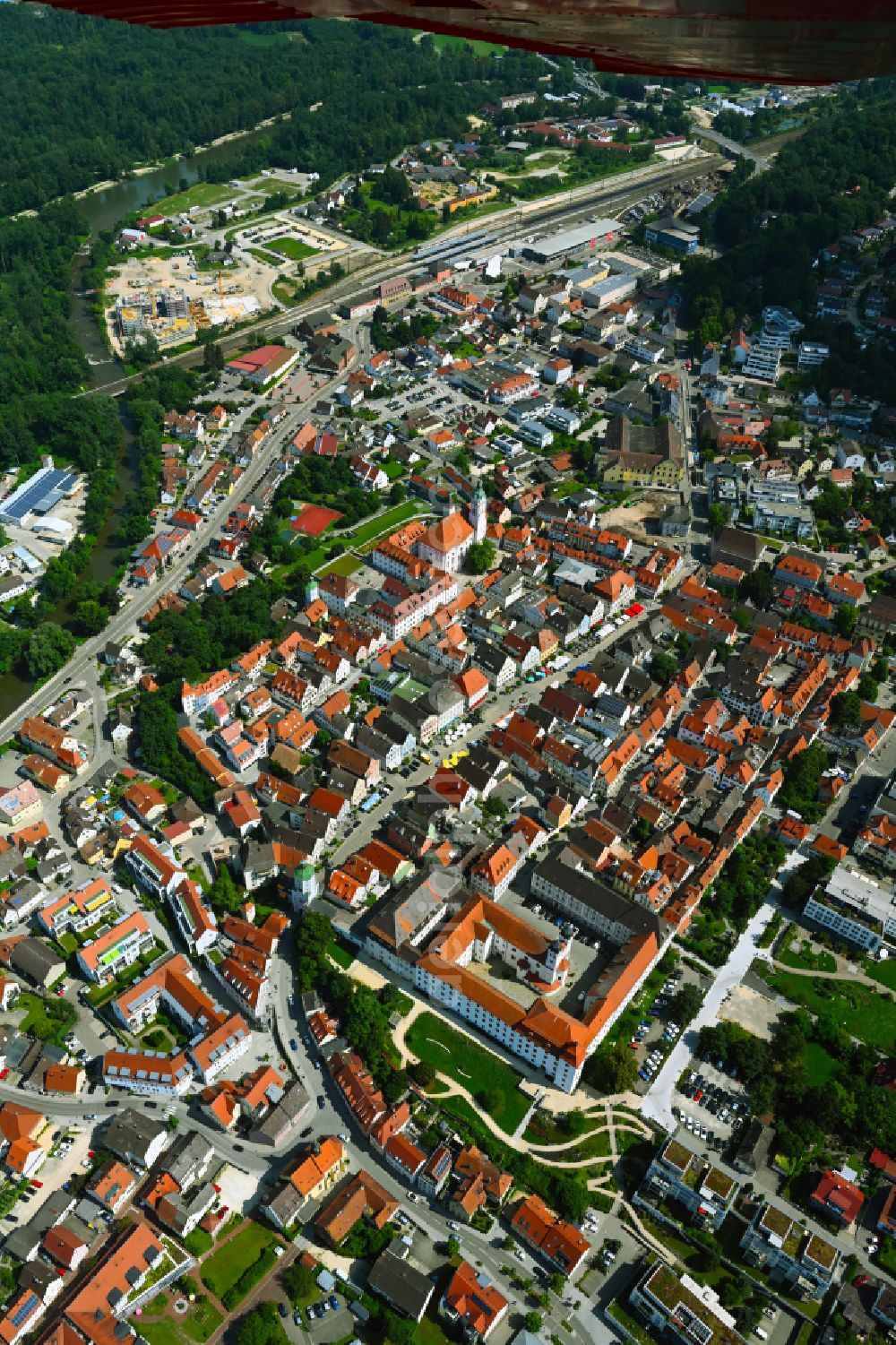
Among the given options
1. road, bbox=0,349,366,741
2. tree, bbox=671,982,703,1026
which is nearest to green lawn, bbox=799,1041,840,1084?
tree, bbox=671,982,703,1026

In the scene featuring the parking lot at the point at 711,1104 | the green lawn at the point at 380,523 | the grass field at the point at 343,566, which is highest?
the green lawn at the point at 380,523

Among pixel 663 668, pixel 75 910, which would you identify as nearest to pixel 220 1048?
pixel 75 910

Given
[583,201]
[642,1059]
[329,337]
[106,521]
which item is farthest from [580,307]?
[642,1059]

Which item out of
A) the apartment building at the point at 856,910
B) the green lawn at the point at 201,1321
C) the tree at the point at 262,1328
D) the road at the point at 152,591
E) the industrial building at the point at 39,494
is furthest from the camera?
the industrial building at the point at 39,494

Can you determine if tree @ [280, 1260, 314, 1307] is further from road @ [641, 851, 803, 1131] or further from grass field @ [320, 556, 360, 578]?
grass field @ [320, 556, 360, 578]

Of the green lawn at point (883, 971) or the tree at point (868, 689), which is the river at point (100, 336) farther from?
the tree at point (868, 689)

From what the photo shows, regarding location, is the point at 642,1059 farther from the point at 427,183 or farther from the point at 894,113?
the point at 894,113

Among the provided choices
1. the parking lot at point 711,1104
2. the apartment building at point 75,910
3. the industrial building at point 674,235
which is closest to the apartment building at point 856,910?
the parking lot at point 711,1104

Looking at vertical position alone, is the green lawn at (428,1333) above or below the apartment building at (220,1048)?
below
